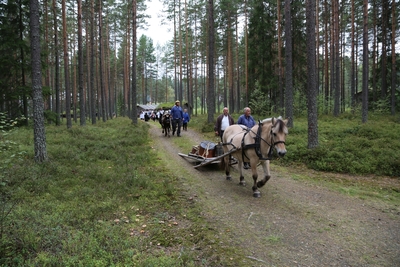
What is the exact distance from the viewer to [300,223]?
15.1ft

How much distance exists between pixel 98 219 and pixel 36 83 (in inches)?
228

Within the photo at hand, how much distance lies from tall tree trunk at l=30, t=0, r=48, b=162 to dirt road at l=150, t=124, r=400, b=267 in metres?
5.22

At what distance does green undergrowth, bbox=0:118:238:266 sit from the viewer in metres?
3.32

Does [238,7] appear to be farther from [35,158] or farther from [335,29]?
[35,158]

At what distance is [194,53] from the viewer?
1439 inches

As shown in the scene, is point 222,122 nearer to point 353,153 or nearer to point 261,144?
point 261,144

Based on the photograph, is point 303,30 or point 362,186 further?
point 303,30

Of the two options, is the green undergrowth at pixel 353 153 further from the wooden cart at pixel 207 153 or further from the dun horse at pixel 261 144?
the dun horse at pixel 261 144

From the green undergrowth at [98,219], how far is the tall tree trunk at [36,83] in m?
0.52

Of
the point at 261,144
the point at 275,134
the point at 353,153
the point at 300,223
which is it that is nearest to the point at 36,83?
the point at 261,144

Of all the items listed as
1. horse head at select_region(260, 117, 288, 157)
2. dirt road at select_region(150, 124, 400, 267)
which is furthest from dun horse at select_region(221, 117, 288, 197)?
dirt road at select_region(150, 124, 400, 267)

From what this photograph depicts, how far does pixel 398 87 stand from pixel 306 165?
25016mm

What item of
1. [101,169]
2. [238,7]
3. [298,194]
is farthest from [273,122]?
[238,7]

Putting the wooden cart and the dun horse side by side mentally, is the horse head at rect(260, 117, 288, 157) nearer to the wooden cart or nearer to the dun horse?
the dun horse
